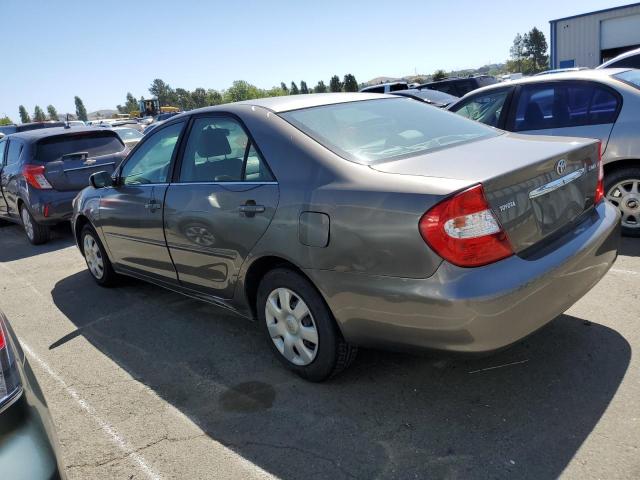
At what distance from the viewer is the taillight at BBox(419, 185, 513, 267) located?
93.2 inches

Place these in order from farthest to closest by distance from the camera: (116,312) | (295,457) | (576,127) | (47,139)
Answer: (47,139) < (576,127) < (116,312) < (295,457)


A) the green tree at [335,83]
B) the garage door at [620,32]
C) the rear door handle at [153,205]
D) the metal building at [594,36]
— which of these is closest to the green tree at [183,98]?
the green tree at [335,83]

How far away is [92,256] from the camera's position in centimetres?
550

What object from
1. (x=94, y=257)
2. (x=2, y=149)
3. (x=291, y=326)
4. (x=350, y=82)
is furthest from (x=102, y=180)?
(x=350, y=82)

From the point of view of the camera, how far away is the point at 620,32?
26547mm

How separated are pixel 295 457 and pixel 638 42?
30.1 m

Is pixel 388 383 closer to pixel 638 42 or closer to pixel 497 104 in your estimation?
pixel 497 104

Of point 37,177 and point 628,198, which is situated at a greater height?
point 37,177

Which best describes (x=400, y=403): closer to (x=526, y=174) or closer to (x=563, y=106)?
(x=526, y=174)

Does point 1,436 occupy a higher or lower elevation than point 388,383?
higher

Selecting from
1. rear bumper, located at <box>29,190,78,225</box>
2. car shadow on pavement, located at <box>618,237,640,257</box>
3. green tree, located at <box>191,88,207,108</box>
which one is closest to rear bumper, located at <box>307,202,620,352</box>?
car shadow on pavement, located at <box>618,237,640,257</box>

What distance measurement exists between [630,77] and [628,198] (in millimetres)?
1234

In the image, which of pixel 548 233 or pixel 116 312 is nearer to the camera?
pixel 548 233

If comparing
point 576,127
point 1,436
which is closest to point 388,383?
point 1,436
